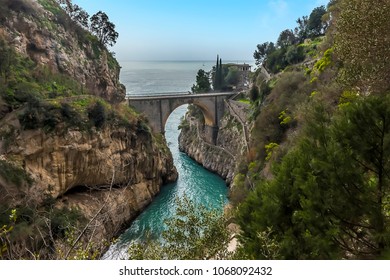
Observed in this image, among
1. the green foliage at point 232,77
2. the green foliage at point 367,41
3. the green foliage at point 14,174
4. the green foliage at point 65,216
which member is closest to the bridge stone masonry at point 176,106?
the green foliage at point 232,77

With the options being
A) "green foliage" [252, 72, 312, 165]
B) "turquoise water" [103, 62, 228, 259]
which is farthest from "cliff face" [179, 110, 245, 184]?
"green foliage" [252, 72, 312, 165]

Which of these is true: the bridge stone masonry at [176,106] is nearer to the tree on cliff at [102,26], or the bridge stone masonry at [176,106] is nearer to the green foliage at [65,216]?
the tree on cliff at [102,26]

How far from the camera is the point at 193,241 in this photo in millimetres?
6121

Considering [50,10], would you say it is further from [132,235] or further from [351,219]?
[351,219]

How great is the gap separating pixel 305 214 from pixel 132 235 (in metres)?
16.4

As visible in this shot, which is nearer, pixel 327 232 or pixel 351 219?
pixel 327 232

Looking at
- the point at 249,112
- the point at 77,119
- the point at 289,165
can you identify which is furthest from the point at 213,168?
the point at 289,165

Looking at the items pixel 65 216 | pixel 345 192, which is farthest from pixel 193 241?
pixel 65 216

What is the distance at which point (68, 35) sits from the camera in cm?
2791

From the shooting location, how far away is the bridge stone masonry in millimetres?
35250

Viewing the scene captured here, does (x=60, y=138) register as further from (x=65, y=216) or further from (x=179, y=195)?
(x=179, y=195)

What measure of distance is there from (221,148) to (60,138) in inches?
771

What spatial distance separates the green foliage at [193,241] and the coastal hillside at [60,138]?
4716 mm

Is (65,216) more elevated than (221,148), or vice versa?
(65,216)
